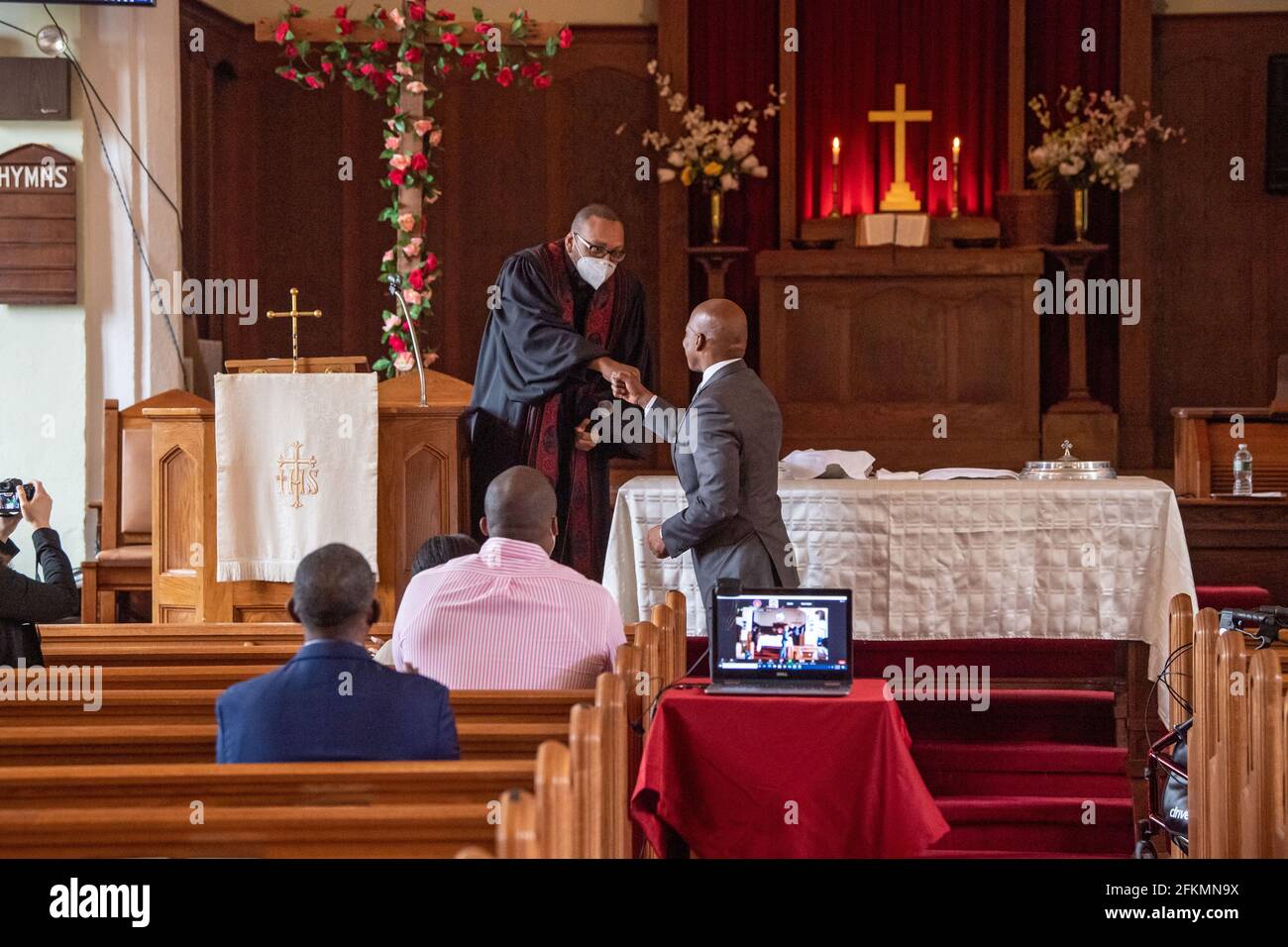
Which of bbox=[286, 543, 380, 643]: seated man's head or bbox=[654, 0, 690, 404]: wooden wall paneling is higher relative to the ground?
bbox=[654, 0, 690, 404]: wooden wall paneling

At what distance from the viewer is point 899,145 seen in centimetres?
997

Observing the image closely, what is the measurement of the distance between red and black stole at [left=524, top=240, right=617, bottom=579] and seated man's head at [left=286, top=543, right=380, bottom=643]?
2894 mm

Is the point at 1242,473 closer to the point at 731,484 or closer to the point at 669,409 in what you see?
the point at 669,409

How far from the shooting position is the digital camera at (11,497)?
4.66 m

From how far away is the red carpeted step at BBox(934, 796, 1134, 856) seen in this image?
4.82 metres

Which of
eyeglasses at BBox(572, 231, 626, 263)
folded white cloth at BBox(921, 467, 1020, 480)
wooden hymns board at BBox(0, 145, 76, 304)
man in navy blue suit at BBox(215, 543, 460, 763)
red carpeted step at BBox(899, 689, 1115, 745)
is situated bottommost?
red carpeted step at BBox(899, 689, 1115, 745)

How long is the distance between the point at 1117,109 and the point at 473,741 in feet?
25.4

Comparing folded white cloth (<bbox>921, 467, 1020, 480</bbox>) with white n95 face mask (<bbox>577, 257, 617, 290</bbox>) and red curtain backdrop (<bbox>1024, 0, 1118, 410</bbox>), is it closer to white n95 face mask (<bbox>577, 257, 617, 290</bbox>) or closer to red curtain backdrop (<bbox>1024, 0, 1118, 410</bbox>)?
white n95 face mask (<bbox>577, 257, 617, 290</bbox>)

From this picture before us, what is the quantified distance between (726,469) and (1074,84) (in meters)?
6.53

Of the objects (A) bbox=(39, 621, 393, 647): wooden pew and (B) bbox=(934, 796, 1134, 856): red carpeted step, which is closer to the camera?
(A) bbox=(39, 621, 393, 647): wooden pew

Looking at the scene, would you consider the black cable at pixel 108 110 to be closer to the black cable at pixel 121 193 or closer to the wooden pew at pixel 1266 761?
the black cable at pixel 121 193

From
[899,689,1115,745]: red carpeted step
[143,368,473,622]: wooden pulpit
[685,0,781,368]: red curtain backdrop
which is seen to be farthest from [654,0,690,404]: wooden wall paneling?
[899,689,1115,745]: red carpeted step

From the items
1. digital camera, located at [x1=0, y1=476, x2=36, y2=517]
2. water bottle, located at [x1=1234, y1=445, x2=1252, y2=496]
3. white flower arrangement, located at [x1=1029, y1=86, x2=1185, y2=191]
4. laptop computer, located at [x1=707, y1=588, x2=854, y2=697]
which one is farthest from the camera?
white flower arrangement, located at [x1=1029, y1=86, x2=1185, y2=191]

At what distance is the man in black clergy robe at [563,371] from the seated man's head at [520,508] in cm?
207
